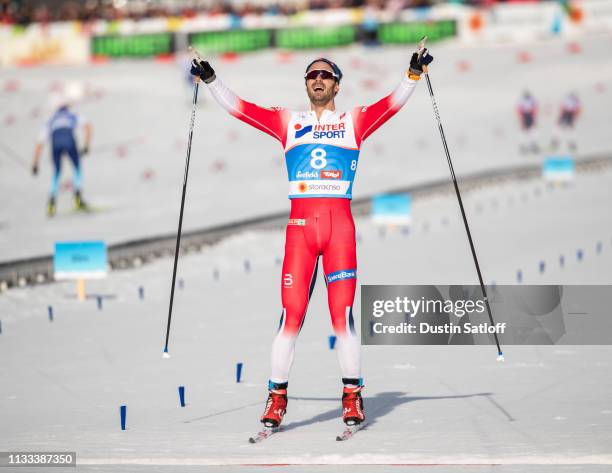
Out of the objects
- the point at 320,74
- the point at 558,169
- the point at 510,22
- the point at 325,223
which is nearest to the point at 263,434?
the point at 325,223

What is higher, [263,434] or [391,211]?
[391,211]

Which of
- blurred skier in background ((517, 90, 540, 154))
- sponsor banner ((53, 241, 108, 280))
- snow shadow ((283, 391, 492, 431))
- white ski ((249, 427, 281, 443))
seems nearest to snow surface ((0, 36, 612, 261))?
blurred skier in background ((517, 90, 540, 154))

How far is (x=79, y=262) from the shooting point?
13.6m

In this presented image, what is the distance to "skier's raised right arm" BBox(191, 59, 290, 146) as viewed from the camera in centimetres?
774

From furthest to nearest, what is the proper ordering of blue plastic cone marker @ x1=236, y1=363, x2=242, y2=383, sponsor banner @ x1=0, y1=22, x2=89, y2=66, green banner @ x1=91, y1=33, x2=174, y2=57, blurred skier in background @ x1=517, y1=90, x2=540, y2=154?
1. green banner @ x1=91, y1=33, x2=174, y2=57
2. sponsor banner @ x1=0, y1=22, x2=89, y2=66
3. blurred skier in background @ x1=517, y1=90, x2=540, y2=154
4. blue plastic cone marker @ x1=236, y1=363, x2=242, y2=383

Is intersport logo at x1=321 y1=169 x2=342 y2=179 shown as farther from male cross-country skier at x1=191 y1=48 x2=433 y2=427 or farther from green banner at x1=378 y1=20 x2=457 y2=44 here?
green banner at x1=378 y1=20 x2=457 y2=44

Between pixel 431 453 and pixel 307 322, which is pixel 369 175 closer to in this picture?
pixel 307 322

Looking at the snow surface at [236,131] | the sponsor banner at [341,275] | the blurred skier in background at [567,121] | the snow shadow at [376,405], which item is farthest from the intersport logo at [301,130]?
the blurred skier in background at [567,121]

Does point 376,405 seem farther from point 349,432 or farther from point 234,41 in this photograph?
point 234,41

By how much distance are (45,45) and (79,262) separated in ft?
109

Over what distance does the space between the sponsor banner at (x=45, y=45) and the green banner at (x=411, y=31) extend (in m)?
10.7

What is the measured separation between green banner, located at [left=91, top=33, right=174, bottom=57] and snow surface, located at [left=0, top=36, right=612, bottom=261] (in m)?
0.54

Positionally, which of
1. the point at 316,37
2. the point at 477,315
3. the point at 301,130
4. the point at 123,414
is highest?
the point at 316,37

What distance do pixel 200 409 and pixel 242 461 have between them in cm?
154
